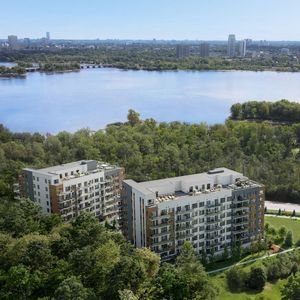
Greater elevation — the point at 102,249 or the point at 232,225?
the point at 102,249

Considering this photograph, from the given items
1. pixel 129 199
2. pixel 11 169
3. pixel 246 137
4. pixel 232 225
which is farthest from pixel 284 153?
pixel 11 169

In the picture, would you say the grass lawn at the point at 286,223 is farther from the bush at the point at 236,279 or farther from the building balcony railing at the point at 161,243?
the building balcony railing at the point at 161,243

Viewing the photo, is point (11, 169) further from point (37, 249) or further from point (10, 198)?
point (37, 249)

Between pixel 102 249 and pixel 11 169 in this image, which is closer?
pixel 102 249

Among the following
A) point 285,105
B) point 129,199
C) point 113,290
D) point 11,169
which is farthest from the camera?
point 285,105

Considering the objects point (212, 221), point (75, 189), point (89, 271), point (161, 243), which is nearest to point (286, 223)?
point (212, 221)

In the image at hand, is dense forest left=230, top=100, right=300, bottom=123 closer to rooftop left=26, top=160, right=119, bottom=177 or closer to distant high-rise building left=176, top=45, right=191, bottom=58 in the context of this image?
rooftop left=26, top=160, right=119, bottom=177
